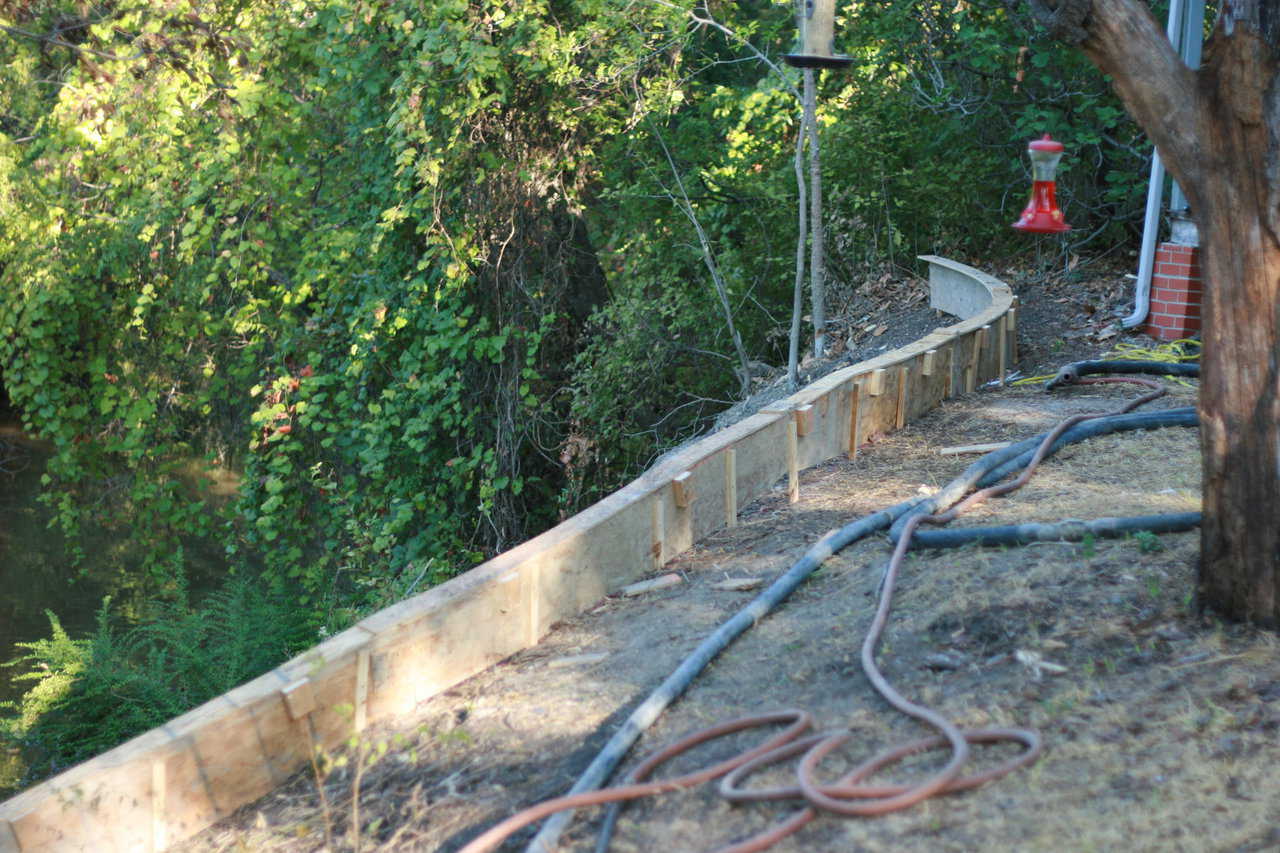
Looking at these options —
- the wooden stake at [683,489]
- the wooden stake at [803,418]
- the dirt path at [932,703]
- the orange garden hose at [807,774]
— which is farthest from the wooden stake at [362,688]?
the wooden stake at [803,418]

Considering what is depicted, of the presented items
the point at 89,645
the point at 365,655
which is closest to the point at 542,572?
the point at 365,655

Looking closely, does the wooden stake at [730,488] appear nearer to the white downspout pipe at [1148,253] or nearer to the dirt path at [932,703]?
the dirt path at [932,703]

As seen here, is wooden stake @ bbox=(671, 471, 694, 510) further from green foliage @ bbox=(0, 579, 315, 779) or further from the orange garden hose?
green foliage @ bbox=(0, 579, 315, 779)

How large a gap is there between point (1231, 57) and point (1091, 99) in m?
8.41

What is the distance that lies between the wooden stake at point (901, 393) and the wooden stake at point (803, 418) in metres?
1.17

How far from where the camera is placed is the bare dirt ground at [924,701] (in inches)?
114

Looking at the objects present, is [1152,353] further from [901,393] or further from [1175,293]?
[901,393]

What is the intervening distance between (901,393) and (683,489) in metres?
2.58

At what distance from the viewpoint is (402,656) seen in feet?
13.4

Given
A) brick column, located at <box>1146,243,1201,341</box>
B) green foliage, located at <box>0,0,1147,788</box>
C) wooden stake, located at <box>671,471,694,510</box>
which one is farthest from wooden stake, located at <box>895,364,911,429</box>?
green foliage, located at <box>0,0,1147,788</box>

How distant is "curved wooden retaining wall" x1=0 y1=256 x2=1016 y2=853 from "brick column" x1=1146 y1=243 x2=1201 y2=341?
149 inches

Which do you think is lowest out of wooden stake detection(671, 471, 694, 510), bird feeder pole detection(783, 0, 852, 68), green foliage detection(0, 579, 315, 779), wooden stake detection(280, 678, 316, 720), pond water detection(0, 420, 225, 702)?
pond water detection(0, 420, 225, 702)

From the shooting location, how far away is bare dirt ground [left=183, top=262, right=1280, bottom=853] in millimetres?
2898

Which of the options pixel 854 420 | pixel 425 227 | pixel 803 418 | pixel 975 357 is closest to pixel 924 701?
pixel 803 418
